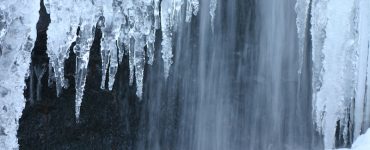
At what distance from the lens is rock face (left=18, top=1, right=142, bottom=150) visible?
4.95 metres

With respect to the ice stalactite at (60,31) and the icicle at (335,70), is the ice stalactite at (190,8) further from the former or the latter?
the icicle at (335,70)

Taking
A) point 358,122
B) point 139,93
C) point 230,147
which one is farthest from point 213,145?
point 358,122

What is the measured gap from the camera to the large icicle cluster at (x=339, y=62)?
15.2 ft

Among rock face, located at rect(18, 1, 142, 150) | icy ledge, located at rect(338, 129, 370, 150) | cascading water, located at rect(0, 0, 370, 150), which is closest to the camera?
icy ledge, located at rect(338, 129, 370, 150)

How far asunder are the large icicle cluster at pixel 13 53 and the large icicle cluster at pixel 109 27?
0.16m

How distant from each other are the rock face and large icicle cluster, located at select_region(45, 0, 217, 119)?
0.55 m

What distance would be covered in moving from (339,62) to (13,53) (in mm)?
2733

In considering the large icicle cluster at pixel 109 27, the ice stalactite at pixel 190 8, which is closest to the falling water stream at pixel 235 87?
the ice stalactite at pixel 190 8

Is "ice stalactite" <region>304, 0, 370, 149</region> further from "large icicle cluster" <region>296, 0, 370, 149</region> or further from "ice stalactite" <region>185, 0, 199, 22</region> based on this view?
"ice stalactite" <region>185, 0, 199, 22</region>

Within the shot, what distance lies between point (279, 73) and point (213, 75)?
2.12 feet

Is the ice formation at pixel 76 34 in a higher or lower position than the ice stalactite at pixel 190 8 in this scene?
lower

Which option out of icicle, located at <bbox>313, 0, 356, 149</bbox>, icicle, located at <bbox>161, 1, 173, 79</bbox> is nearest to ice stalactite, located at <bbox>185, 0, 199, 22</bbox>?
icicle, located at <bbox>161, 1, 173, 79</bbox>

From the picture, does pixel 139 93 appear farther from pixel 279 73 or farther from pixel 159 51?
pixel 279 73

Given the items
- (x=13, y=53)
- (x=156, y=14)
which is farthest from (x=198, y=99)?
(x=13, y=53)
